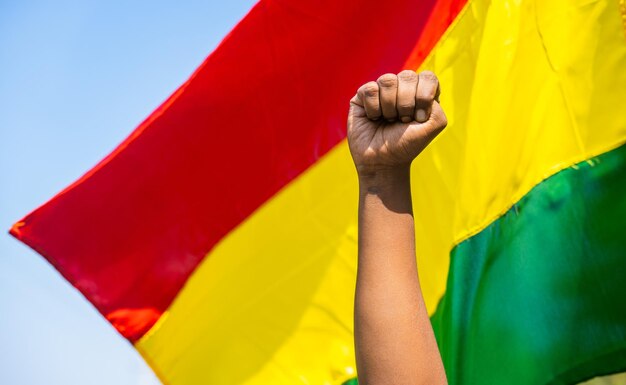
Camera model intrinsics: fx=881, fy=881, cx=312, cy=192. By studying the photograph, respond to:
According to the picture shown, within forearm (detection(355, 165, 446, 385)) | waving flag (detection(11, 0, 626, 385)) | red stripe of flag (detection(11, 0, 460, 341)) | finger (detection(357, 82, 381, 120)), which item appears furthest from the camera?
red stripe of flag (detection(11, 0, 460, 341))

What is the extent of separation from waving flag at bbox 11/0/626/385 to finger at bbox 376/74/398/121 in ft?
3.38

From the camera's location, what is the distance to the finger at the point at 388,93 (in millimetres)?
1770

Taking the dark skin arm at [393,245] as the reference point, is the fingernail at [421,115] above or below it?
above

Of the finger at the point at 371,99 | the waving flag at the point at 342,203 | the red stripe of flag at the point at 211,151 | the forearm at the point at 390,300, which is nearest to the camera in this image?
the forearm at the point at 390,300

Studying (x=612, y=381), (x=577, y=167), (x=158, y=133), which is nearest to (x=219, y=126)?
(x=158, y=133)

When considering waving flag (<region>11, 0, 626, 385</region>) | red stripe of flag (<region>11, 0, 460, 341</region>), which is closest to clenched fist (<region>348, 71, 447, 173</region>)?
waving flag (<region>11, 0, 626, 385</region>)

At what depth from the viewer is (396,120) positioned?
6.12ft

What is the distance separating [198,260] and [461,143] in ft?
3.94

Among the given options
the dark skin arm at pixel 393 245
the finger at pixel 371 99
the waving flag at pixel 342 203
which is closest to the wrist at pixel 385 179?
the dark skin arm at pixel 393 245

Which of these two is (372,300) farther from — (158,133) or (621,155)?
(158,133)

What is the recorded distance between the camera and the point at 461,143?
10.1ft

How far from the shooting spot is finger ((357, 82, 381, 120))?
181 centimetres

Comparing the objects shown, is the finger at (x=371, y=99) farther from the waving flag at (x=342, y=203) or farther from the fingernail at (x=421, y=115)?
the waving flag at (x=342, y=203)

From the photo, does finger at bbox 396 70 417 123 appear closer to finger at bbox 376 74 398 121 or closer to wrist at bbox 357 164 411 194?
finger at bbox 376 74 398 121
